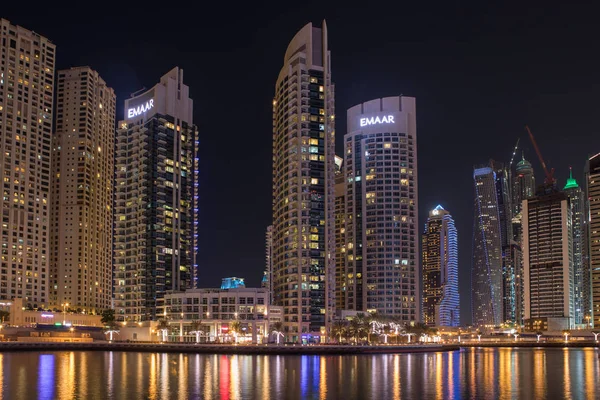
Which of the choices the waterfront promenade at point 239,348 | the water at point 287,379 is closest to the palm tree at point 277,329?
the waterfront promenade at point 239,348

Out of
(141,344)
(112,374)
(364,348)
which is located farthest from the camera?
(141,344)

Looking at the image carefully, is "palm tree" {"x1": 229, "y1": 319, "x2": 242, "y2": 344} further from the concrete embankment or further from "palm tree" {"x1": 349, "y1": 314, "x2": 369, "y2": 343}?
"palm tree" {"x1": 349, "y1": 314, "x2": 369, "y2": 343}

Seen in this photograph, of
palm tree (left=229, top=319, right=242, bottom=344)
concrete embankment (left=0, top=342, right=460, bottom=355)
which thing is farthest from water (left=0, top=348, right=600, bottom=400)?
palm tree (left=229, top=319, right=242, bottom=344)

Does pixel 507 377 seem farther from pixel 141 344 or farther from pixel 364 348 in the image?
pixel 141 344

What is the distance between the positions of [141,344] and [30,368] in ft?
240

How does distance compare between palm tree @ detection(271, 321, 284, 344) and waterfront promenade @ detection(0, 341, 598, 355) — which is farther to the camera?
palm tree @ detection(271, 321, 284, 344)

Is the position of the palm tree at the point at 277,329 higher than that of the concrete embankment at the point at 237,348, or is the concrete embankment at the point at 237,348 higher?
the palm tree at the point at 277,329

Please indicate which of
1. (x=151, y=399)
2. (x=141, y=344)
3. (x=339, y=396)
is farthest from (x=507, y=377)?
(x=141, y=344)

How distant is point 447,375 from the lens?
118188 millimetres

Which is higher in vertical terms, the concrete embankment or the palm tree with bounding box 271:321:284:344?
the palm tree with bounding box 271:321:284:344

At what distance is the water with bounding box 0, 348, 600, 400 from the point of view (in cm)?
9006

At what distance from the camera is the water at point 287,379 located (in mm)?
90062

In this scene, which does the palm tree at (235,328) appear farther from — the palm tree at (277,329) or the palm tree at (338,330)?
the palm tree at (338,330)

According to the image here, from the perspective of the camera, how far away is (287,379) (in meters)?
106
